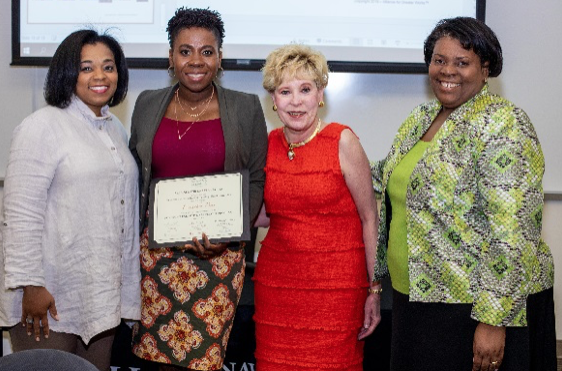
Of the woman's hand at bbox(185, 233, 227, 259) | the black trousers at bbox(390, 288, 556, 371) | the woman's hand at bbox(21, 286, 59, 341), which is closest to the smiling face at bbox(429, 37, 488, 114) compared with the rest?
the black trousers at bbox(390, 288, 556, 371)

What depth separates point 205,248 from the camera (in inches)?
92.1

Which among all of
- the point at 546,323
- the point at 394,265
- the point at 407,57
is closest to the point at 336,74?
the point at 407,57

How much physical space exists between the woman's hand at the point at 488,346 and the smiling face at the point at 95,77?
1.48 m

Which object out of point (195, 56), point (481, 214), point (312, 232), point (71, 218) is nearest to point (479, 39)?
point (481, 214)

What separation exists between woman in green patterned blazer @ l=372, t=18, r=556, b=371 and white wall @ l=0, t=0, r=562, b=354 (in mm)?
1513

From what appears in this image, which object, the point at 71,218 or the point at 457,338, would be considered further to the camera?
the point at 71,218

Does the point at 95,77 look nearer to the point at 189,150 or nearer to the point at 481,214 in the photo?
the point at 189,150

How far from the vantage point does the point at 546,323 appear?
213 cm

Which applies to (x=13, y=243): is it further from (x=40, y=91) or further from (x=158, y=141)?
(x=40, y=91)

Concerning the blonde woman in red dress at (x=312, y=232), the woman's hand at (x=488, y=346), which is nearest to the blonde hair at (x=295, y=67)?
the blonde woman in red dress at (x=312, y=232)

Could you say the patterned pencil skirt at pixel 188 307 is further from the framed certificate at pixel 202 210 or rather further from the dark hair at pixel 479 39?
the dark hair at pixel 479 39

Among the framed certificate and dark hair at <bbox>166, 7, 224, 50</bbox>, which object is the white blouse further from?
dark hair at <bbox>166, 7, 224, 50</bbox>

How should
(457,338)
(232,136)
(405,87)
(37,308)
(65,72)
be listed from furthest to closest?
(405,87)
(232,136)
(65,72)
(37,308)
(457,338)

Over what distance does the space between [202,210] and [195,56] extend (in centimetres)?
56
